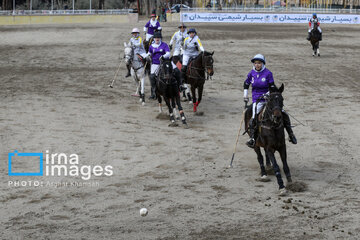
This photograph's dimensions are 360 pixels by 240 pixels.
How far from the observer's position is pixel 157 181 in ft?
39.0

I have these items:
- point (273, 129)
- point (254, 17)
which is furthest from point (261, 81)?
point (254, 17)

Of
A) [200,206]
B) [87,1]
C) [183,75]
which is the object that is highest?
[87,1]

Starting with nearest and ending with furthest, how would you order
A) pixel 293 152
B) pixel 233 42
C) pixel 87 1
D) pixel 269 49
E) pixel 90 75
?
pixel 293 152 < pixel 90 75 < pixel 269 49 < pixel 233 42 < pixel 87 1

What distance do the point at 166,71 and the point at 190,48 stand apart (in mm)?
2808

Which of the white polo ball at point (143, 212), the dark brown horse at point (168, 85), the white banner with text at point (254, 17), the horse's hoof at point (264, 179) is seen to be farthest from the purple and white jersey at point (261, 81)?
the white banner with text at point (254, 17)

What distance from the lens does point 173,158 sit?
44.9 ft

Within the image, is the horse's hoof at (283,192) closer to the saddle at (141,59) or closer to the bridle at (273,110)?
the bridle at (273,110)

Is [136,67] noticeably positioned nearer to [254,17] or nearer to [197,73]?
[197,73]

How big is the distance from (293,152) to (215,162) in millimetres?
2101

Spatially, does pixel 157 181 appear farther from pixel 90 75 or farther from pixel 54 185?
pixel 90 75

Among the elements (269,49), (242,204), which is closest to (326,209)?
(242,204)

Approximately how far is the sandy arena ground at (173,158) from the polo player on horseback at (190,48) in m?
1.35

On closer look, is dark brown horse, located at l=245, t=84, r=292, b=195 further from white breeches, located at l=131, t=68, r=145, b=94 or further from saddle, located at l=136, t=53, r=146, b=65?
saddle, located at l=136, t=53, r=146, b=65

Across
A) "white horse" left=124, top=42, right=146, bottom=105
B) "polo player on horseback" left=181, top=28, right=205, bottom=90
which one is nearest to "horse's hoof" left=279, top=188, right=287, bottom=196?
"polo player on horseback" left=181, top=28, right=205, bottom=90
